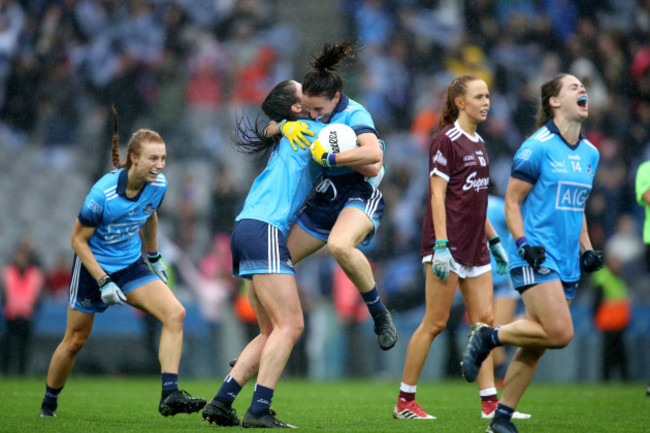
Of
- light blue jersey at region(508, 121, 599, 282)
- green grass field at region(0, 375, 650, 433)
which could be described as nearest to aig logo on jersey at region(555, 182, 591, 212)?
light blue jersey at region(508, 121, 599, 282)

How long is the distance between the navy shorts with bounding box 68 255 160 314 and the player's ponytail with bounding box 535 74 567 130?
3058 millimetres

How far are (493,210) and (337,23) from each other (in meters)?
7.80

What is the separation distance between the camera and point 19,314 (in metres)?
12.2

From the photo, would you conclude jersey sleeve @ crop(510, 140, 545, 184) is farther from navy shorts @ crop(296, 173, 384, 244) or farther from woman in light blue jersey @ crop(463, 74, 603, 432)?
navy shorts @ crop(296, 173, 384, 244)

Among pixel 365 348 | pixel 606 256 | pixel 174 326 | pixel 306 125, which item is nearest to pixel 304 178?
pixel 306 125

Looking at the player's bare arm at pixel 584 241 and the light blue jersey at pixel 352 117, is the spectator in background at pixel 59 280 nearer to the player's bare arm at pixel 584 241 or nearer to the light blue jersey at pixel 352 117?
the light blue jersey at pixel 352 117

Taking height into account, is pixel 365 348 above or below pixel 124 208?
below

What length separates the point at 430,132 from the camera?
14219 millimetres

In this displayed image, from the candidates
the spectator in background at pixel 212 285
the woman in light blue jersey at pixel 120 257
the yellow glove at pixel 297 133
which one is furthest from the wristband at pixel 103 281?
the spectator in background at pixel 212 285

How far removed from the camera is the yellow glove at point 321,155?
5.49 m

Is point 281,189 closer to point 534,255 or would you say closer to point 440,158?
point 440,158

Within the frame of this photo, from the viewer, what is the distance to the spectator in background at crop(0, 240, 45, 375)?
39.8ft

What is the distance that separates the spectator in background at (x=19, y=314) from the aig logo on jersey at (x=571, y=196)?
8.90m

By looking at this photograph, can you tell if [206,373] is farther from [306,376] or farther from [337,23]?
[337,23]
